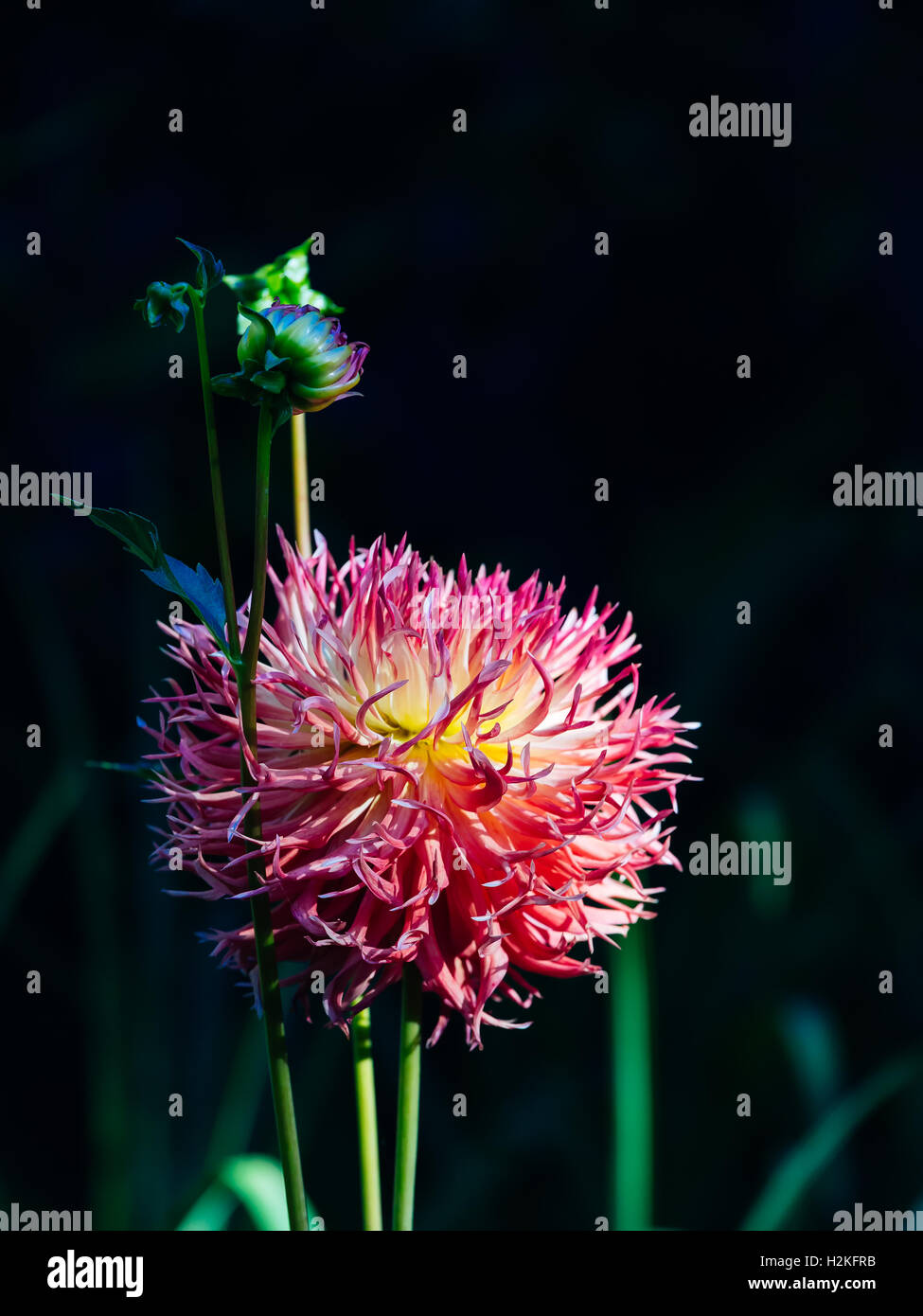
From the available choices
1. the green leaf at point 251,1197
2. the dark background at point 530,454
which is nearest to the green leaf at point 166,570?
the green leaf at point 251,1197

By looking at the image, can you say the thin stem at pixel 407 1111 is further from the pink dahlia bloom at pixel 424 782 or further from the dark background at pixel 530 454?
the dark background at pixel 530 454

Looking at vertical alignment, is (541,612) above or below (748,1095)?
above

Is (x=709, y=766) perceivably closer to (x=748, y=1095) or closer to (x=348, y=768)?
(x=748, y=1095)

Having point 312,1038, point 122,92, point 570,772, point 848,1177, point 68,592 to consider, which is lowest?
point 848,1177

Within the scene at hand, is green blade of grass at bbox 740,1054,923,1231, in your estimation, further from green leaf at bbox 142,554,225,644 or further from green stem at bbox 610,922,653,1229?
green leaf at bbox 142,554,225,644
